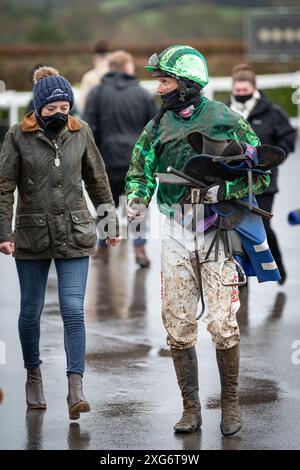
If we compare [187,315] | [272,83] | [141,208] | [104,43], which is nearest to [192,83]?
[141,208]

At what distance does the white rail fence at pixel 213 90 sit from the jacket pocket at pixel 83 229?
950 centimetres

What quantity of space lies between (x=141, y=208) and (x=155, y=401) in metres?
1.29

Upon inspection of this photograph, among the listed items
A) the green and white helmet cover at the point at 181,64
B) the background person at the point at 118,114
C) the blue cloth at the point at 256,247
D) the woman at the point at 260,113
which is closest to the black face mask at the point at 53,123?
the green and white helmet cover at the point at 181,64

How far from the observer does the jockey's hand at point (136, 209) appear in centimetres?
692

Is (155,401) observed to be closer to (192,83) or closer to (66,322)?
(66,322)

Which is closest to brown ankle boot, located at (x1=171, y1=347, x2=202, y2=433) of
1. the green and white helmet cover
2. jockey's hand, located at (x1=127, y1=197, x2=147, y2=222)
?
jockey's hand, located at (x1=127, y1=197, x2=147, y2=222)

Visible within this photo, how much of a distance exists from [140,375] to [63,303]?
47.2 inches

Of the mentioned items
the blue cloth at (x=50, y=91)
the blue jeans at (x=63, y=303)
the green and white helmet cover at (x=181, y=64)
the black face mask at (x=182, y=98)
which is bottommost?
the blue jeans at (x=63, y=303)

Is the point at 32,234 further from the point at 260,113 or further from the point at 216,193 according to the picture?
the point at 260,113

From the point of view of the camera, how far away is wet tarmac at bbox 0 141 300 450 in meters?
6.79

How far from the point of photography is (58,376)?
26.7 ft

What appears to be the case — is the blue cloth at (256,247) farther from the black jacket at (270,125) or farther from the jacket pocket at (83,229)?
the black jacket at (270,125)

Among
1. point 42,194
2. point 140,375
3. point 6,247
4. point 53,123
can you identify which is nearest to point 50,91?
point 53,123

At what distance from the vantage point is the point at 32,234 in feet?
23.7
